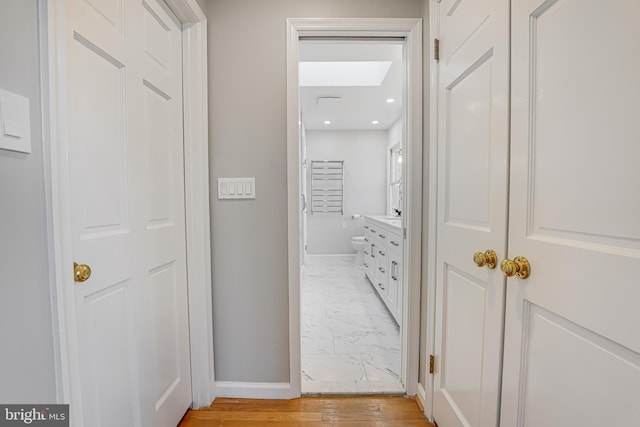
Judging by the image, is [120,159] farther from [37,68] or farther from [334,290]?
[334,290]

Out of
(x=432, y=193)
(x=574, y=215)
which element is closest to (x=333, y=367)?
(x=432, y=193)

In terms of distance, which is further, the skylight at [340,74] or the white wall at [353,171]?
the white wall at [353,171]

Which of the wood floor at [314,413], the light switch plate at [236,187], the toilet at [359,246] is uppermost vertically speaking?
the light switch plate at [236,187]

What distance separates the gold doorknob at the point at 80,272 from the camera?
774 millimetres

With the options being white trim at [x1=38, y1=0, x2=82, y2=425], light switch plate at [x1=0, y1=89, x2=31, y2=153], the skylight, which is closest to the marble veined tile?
white trim at [x1=38, y1=0, x2=82, y2=425]

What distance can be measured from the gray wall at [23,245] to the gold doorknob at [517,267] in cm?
120

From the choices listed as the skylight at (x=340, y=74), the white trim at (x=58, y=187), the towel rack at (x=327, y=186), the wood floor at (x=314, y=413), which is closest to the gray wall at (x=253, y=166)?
the wood floor at (x=314, y=413)

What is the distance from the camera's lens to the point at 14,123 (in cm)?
58

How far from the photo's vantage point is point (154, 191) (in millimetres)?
1204

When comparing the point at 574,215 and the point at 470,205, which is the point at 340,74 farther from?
the point at 574,215

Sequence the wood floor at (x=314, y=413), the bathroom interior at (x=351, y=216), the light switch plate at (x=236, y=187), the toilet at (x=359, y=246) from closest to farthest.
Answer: the wood floor at (x=314, y=413), the light switch plate at (x=236, y=187), the bathroom interior at (x=351, y=216), the toilet at (x=359, y=246)

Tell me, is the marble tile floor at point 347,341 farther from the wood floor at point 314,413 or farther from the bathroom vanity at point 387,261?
the bathroom vanity at point 387,261

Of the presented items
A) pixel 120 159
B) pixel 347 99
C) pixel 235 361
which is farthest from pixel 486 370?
pixel 347 99

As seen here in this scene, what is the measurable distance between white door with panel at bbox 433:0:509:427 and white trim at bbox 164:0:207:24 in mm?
1174
